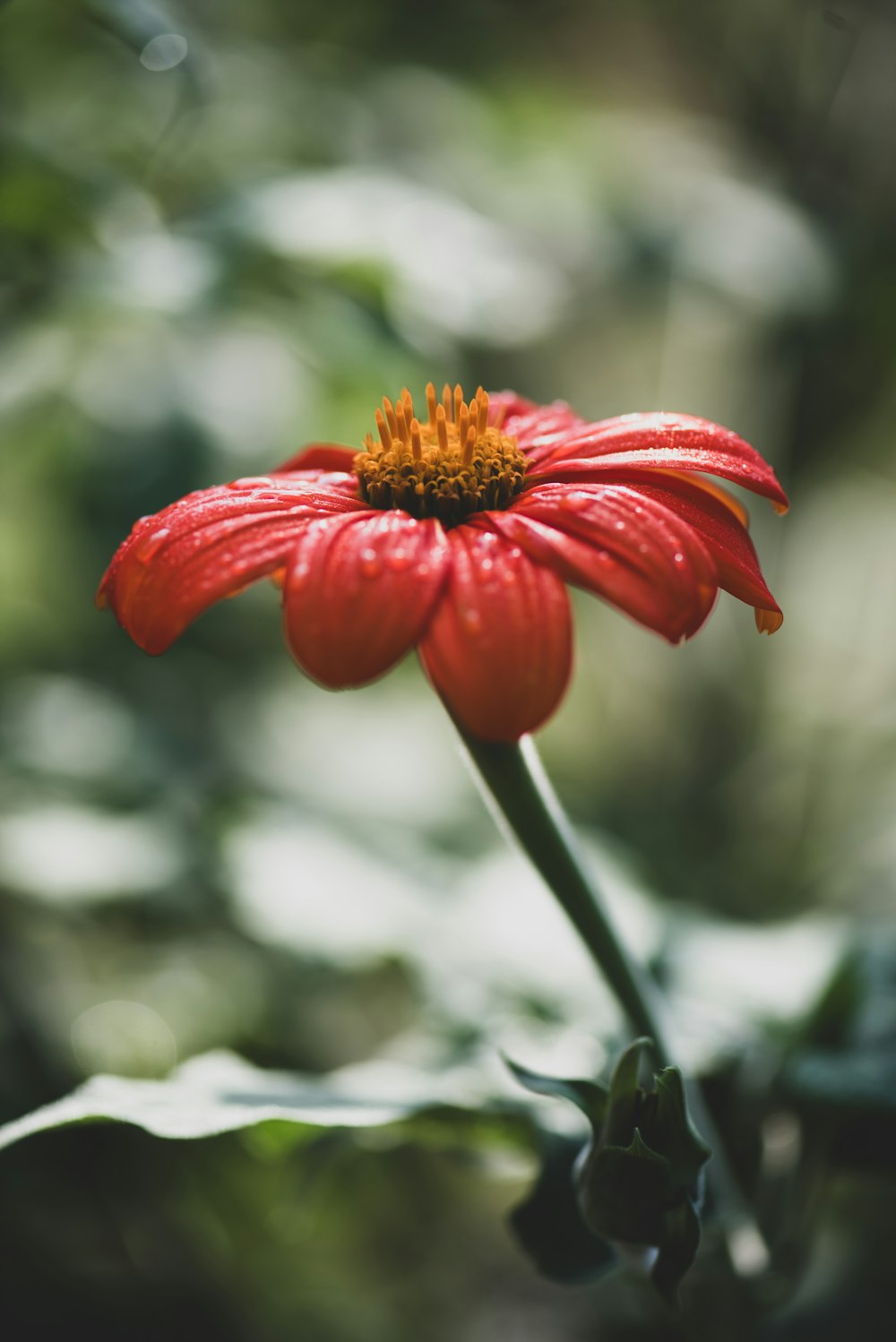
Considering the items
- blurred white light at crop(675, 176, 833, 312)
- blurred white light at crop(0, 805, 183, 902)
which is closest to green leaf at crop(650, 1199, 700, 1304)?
blurred white light at crop(0, 805, 183, 902)

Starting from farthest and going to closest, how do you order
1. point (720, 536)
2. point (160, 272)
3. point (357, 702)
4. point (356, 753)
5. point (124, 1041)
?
point (357, 702), point (356, 753), point (124, 1041), point (160, 272), point (720, 536)

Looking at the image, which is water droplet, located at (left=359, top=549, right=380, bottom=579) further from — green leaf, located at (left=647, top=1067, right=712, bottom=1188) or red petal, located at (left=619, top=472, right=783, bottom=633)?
green leaf, located at (left=647, top=1067, right=712, bottom=1188)

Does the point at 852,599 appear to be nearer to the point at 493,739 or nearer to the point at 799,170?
the point at 799,170

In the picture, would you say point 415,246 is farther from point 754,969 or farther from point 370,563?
point 754,969

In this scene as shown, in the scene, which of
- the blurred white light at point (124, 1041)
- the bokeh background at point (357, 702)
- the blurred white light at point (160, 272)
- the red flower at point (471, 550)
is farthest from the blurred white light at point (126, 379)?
the blurred white light at point (124, 1041)

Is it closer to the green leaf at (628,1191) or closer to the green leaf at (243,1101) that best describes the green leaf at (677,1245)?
the green leaf at (628,1191)

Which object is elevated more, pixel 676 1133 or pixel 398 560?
pixel 398 560

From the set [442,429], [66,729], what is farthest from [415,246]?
[66,729]
